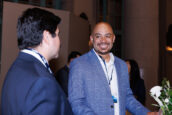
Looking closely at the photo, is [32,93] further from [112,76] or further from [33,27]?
[112,76]

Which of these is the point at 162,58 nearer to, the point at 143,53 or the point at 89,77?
the point at 143,53

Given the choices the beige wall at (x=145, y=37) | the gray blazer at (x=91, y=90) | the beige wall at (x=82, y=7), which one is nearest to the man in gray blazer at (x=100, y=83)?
the gray blazer at (x=91, y=90)

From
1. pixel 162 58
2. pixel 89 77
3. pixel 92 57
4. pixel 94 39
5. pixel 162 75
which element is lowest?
pixel 162 75

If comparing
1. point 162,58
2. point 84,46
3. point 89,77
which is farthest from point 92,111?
point 162,58

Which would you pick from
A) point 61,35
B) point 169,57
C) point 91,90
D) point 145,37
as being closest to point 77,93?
point 91,90

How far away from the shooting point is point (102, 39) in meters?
2.15

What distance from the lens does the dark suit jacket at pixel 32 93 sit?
1.07m

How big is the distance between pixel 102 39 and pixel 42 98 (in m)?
1.18

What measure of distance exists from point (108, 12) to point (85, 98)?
25.9ft

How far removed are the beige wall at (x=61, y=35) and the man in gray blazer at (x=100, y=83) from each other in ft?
6.83

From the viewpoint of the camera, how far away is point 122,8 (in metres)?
9.46

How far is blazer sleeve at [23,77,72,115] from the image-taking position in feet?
3.50

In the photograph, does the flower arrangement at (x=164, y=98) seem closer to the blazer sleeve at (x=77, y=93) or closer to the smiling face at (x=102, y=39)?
the blazer sleeve at (x=77, y=93)

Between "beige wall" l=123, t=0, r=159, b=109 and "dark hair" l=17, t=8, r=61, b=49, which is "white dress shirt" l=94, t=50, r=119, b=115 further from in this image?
"beige wall" l=123, t=0, r=159, b=109
